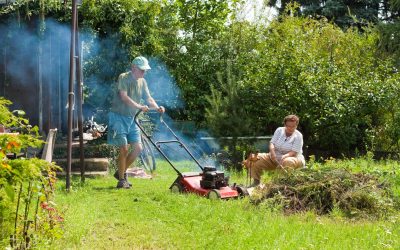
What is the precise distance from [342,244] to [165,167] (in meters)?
7.36

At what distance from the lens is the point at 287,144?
28.1ft

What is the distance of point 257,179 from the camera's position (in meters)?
8.69

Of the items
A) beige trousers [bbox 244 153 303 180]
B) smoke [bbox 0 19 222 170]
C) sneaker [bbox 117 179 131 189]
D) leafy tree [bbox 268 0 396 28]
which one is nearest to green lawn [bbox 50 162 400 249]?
sneaker [bbox 117 179 131 189]

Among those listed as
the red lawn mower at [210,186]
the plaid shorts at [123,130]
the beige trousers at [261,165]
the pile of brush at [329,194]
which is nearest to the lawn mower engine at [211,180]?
the red lawn mower at [210,186]

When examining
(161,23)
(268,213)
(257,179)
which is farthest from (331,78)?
(268,213)

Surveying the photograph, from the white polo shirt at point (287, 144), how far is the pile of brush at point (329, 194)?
139 centimetres

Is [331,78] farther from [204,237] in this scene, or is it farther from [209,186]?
[204,237]

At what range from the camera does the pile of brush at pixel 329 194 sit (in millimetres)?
6469

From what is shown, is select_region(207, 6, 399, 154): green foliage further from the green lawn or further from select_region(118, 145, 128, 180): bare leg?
the green lawn

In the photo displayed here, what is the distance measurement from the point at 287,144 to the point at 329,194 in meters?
1.97

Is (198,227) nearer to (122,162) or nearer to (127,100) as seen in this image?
(122,162)

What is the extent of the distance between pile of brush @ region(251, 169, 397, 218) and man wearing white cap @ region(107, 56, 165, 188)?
235cm

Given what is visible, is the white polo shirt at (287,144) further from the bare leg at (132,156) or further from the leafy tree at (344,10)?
the leafy tree at (344,10)

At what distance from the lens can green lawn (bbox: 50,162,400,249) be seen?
16.4 feet
